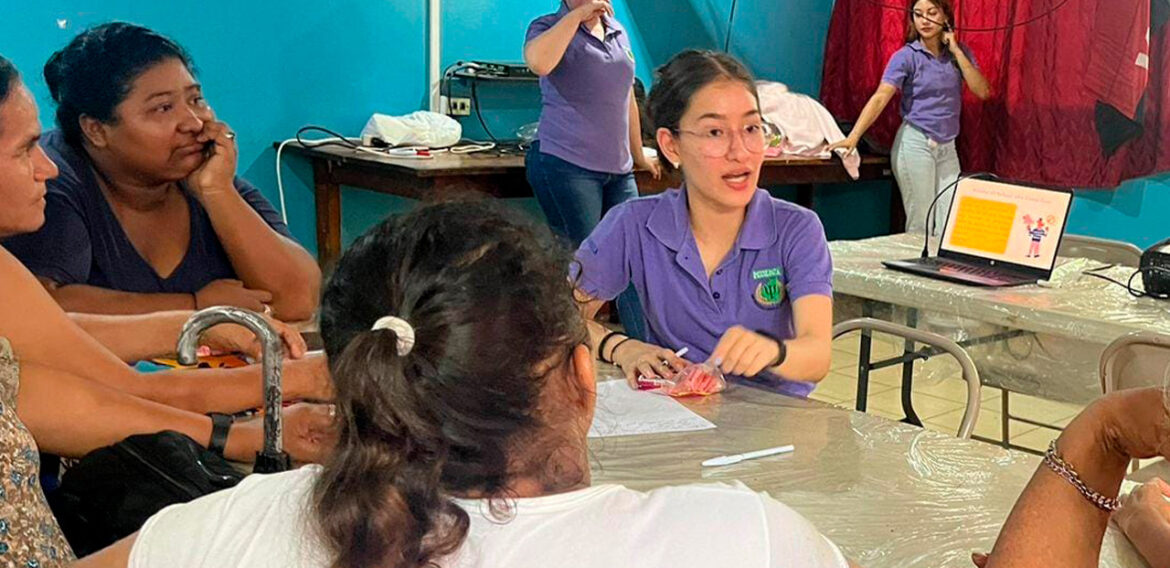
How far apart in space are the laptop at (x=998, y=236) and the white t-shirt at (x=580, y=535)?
7.06ft

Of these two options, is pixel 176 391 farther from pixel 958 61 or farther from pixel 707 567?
pixel 958 61

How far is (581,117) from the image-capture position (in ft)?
13.4

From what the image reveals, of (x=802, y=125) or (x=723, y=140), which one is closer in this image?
(x=723, y=140)

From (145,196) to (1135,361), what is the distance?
1868mm

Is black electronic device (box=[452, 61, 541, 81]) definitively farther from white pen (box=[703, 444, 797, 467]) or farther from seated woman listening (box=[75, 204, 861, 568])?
seated woman listening (box=[75, 204, 861, 568])

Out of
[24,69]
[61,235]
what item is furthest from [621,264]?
[24,69]

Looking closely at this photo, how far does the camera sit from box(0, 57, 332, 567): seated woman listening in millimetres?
1217

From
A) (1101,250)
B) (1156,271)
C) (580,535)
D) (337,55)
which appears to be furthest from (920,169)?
(580,535)

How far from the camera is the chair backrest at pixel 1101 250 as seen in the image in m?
3.22

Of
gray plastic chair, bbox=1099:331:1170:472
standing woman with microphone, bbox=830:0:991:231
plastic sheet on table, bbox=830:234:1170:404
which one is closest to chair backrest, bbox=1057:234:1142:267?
plastic sheet on table, bbox=830:234:1170:404

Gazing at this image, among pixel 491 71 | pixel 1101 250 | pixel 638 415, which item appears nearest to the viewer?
pixel 638 415

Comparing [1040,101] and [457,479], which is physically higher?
[457,479]

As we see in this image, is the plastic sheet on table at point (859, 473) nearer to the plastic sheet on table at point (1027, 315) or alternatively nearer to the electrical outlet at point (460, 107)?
the plastic sheet on table at point (1027, 315)

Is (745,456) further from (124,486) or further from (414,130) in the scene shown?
(414,130)
